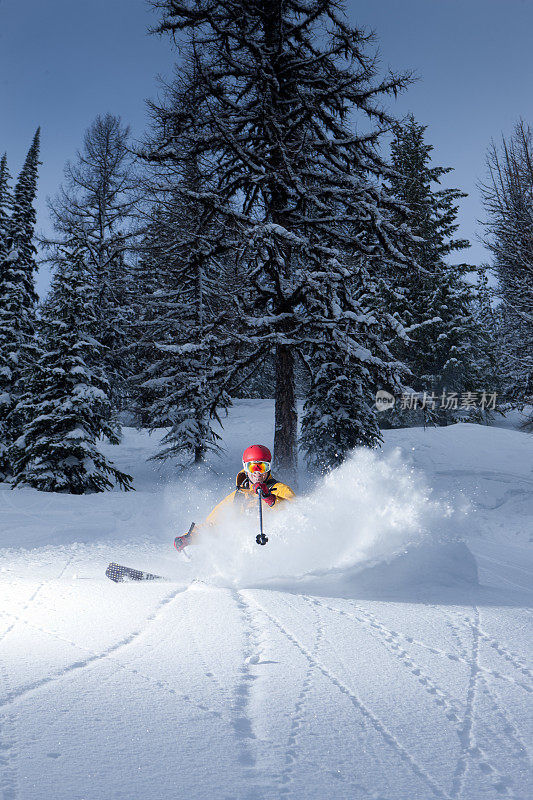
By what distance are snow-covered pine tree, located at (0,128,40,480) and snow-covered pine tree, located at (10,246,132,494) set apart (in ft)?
4.00

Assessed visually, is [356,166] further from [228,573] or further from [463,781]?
[463,781]

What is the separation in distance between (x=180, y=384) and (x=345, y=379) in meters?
5.60

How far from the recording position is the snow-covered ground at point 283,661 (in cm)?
220

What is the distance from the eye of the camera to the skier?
6.29 m

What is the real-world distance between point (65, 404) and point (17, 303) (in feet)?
27.4

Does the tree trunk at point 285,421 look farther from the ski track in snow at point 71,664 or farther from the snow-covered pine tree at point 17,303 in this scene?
the ski track in snow at point 71,664

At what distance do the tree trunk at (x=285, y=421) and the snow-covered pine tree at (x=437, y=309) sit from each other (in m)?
12.3

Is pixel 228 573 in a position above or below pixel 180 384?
below

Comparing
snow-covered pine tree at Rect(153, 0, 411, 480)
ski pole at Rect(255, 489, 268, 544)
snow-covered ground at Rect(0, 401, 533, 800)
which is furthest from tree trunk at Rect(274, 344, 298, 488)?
ski pole at Rect(255, 489, 268, 544)

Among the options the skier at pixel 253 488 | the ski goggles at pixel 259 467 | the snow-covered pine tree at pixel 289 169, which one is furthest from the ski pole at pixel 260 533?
the snow-covered pine tree at pixel 289 169

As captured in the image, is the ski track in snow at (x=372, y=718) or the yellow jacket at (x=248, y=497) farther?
the yellow jacket at (x=248, y=497)

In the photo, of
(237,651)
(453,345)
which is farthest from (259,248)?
(453,345)

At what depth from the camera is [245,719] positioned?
264 centimetres

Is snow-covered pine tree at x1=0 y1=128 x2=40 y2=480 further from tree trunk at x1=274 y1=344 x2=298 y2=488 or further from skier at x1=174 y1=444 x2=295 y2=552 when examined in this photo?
skier at x1=174 y1=444 x2=295 y2=552
